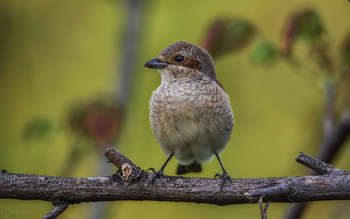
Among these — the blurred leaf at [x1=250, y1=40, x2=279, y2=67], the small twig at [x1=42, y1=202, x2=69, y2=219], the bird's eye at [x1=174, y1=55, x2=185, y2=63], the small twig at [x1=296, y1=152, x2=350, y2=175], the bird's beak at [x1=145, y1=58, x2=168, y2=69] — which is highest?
the blurred leaf at [x1=250, y1=40, x2=279, y2=67]

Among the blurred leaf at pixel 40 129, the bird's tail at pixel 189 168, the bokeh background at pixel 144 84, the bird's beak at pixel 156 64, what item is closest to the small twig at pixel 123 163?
the blurred leaf at pixel 40 129

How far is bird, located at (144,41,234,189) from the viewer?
3.86 m

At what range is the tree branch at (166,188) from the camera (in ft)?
9.69

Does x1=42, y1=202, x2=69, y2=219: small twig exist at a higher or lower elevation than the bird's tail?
higher

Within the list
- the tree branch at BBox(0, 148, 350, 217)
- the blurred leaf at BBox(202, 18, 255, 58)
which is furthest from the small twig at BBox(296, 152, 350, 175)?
the blurred leaf at BBox(202, 18, 255, 58)

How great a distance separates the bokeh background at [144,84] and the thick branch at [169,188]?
215cm

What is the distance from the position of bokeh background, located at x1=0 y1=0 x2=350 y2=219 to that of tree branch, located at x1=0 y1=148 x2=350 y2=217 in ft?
7.04

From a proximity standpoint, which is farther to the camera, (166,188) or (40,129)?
(40,129)

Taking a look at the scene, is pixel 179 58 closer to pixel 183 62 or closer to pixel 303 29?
pixel 183 62

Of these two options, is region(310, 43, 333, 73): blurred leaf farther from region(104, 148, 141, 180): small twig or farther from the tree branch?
region(104, 148, 141, 180): small twig

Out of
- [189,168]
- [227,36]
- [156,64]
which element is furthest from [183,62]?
[189,168]

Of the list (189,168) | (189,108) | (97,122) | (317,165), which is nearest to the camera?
(317,165)

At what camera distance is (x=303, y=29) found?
3455 millimetres

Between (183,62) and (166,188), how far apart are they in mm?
1373
